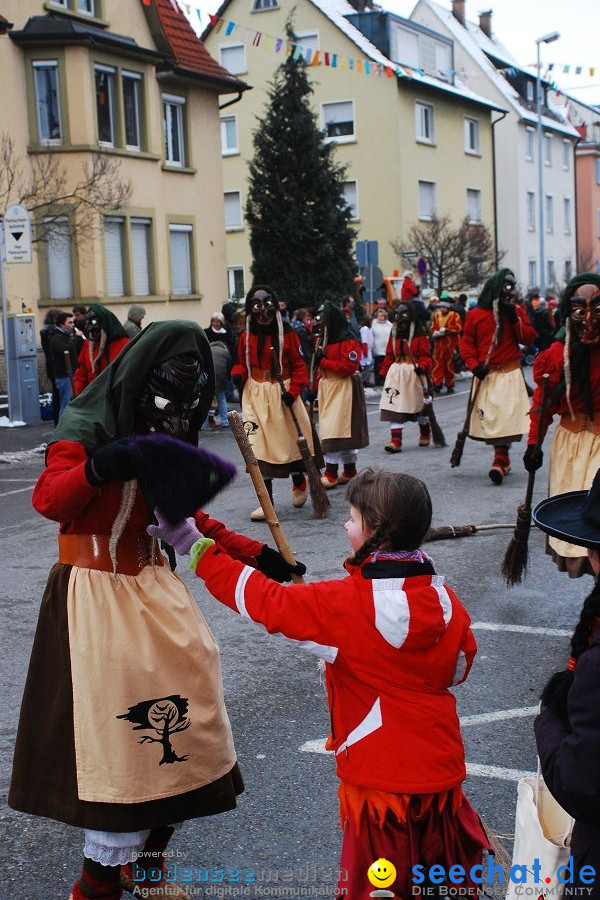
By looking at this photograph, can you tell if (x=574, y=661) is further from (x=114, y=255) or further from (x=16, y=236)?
(x=114, y=255)

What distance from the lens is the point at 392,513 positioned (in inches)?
114

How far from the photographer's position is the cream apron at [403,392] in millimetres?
13688

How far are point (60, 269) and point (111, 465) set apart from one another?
20.3 meters

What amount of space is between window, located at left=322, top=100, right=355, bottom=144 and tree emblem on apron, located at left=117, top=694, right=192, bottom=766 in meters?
36.9

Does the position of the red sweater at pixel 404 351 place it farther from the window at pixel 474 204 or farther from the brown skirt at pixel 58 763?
the window at pixel 474 204

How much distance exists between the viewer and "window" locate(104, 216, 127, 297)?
76.5ft

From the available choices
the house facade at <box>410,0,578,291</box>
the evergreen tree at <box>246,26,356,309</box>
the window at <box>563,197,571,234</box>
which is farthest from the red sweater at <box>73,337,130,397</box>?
the window at <box>563,197,571,234</box>

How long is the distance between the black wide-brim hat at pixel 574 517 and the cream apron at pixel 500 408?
8.30m

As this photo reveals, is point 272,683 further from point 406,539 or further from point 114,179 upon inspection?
point 114,179

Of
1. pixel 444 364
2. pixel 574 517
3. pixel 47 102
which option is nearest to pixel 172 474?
pixel 574 517

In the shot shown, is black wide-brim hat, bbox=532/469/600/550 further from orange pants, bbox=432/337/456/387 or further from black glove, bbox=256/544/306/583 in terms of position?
orange pants, bbox=432/337/456/387

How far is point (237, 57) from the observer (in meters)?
39.7

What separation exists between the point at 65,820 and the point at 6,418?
15600 millimetres

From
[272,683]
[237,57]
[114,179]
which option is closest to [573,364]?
[272,683]
